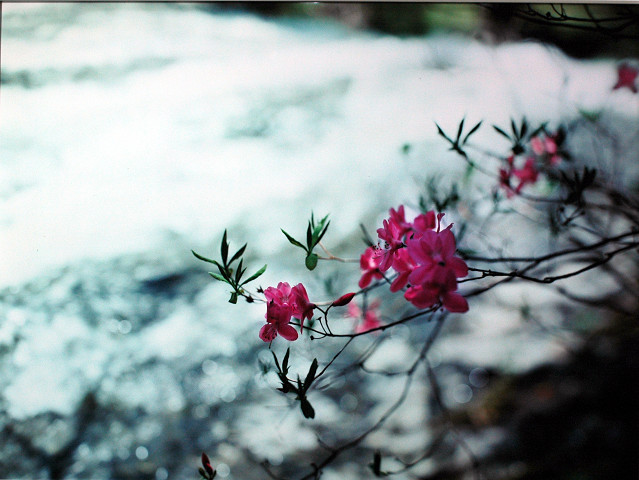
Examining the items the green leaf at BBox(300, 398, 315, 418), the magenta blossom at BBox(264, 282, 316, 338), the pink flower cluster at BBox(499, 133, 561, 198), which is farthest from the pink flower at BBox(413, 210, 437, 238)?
the pink flower cluster at BBox(499, 133, 561, 198)

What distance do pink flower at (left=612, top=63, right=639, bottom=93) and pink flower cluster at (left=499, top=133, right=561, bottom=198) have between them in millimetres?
240

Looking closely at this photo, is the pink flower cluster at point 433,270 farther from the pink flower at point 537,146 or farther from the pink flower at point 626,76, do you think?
the pink flower at point 626,76

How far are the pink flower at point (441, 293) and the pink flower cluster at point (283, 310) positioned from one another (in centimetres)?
19

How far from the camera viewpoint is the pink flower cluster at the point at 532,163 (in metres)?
1.17

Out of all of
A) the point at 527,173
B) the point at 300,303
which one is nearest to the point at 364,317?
the point at 300,303

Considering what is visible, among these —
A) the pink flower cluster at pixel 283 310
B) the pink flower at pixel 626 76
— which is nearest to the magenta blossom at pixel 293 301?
the pink flower cluster at pixel 283 310

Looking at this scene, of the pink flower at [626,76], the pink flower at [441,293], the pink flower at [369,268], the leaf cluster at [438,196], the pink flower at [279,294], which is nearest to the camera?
the pink flower at [441,293]

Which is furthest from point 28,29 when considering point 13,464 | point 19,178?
point 13,464

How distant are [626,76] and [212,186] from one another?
3.72ft

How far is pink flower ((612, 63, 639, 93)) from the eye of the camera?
4.00ft

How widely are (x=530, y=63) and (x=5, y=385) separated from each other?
5.09ft

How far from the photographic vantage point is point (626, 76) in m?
1.22

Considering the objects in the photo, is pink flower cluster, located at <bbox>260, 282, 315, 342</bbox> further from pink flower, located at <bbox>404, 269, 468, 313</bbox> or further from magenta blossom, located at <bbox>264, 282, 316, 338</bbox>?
pink flower, located at <bbox>404, 269, 468, 313</bbox>

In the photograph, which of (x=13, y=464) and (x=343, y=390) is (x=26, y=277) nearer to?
(x=13, y=464)
